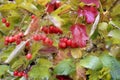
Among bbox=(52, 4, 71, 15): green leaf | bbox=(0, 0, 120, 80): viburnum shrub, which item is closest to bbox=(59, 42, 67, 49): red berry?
bbox=(0, 0, 120, 80): viburnum shrub

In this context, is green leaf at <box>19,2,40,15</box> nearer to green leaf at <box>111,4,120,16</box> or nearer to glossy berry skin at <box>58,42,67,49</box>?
glossy berry skin at <box>58,42,67,49</box>

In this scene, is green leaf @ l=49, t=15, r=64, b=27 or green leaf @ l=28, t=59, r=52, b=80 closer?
green leaf @ l=49, t=15, r=64, b=27

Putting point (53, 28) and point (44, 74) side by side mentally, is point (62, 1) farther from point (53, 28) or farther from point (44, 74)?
point (44, 74)

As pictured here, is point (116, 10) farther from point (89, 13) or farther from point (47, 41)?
point (47, 41)

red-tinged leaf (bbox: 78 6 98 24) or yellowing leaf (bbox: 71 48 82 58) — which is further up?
red-tinged leaf (bbox: 78 6 98 24)

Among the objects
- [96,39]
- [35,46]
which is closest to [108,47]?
[96,39]

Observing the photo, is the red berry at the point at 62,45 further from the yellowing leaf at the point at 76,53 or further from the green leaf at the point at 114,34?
the green leaf at the point at 114,34
